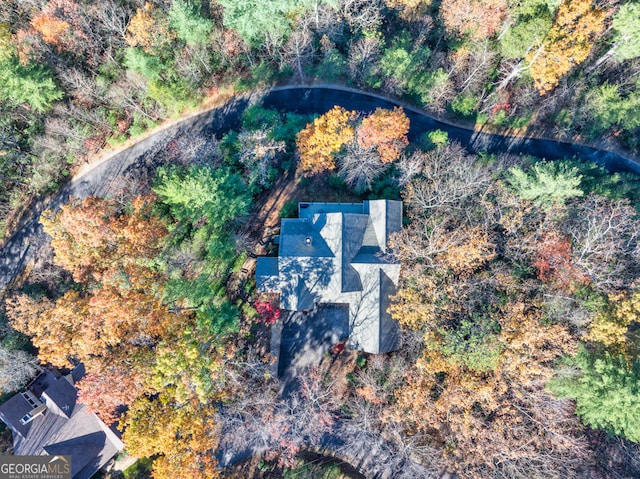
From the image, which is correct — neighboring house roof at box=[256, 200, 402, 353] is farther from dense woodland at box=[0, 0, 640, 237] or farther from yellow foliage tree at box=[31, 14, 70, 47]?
yellow foliage tree at box=[31, 14, 70, 47]

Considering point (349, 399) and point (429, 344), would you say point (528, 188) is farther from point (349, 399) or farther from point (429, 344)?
point (349, 399)

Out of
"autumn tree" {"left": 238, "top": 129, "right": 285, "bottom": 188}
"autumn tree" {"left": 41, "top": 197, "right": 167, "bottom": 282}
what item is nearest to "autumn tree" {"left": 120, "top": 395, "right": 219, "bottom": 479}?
"autumn tree" {"left": 41, "top": 197, "right": 167, "bottom": 282}

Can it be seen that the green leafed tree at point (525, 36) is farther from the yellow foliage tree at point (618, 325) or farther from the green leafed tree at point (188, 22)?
the green leafed tree at point (188, 22)

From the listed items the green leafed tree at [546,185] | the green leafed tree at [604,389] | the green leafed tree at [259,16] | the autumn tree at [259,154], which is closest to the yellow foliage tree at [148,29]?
the green leafed tree at [259,16]

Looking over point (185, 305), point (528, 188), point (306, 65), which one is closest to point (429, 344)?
point (528, 188)

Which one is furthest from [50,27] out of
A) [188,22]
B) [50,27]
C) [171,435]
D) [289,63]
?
[171,435]
